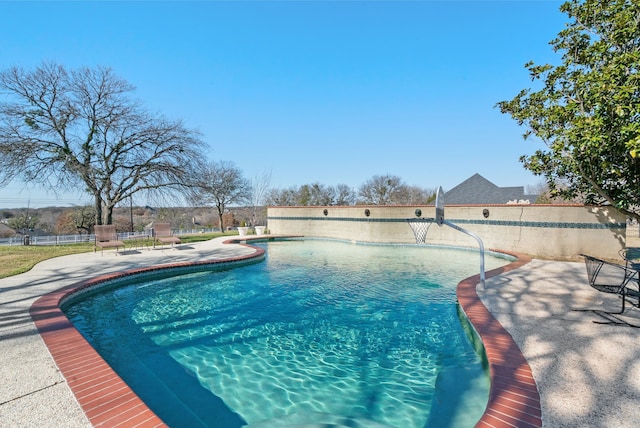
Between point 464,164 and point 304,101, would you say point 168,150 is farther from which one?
point 464,164

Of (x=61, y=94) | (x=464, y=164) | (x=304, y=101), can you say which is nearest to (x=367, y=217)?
(x=304, y=101)

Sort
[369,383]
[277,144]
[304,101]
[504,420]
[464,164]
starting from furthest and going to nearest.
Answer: [464,164]
[277,144]
[304,101]
[369,383]
[504,420]

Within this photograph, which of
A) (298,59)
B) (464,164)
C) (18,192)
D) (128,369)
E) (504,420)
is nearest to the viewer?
(504,420)

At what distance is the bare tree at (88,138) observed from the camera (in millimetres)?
14539

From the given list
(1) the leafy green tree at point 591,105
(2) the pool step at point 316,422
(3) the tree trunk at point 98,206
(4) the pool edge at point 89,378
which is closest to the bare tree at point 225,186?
(3) the tree trunk at point 98,206

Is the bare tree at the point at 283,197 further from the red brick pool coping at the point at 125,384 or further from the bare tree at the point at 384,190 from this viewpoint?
the red brick pool coping at the point at 125,384

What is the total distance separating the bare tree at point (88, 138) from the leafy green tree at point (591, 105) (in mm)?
17033

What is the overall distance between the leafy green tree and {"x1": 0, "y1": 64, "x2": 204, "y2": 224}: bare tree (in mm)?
17033

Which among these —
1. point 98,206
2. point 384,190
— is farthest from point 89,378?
point 384,190

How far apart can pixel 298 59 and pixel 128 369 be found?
1658cm

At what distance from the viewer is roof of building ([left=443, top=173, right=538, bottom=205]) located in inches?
754

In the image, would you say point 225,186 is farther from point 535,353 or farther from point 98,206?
point 535,353

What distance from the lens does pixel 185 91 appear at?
15508mm

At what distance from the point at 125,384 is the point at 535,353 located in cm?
421
